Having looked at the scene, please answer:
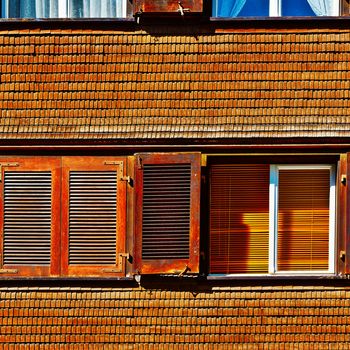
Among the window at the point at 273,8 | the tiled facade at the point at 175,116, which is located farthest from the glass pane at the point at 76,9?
the window at the point at 273,8

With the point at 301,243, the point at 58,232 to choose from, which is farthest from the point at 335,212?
the point at 58,232

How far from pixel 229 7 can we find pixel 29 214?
9.44 feet

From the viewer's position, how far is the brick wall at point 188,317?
10.3 metres

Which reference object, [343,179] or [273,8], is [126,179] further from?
[273,8]

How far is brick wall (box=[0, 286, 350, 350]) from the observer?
1032 cm

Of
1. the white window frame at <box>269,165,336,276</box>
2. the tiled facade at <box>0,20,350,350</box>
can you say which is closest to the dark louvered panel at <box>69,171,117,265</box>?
the tiled facade at <box>0,20,350,350</box>

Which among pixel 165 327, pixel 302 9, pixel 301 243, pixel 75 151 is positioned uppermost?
pixel 302 9

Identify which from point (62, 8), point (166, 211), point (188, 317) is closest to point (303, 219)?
point (166, 211)

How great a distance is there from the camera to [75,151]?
407 inches

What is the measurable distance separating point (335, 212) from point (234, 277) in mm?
1190

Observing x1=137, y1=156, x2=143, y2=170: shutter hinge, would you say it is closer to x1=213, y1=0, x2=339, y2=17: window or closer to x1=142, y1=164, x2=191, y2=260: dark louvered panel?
x1=142, y1=164, x2=191, y2=260: dark louvered panel

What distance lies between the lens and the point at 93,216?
10336 millimetres

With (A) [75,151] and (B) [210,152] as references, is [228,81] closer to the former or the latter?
(B) [210,152]

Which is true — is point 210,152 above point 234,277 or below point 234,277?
above
